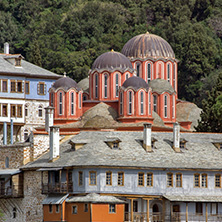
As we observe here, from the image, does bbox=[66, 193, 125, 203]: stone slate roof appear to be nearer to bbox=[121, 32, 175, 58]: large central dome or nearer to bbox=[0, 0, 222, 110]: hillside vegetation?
bbox=[121, 32, 175, 58]: large central dome

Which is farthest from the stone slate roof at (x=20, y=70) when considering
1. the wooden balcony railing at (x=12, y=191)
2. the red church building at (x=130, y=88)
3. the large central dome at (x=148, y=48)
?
the wooden balcony railing at (x=12, y=191)

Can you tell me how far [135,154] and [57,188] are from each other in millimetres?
7244

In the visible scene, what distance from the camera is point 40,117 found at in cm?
13250

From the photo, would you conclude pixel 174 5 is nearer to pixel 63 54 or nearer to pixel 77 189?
pixel 63 54

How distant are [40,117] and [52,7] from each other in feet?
203

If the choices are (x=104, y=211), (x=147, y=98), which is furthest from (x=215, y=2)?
(x=104, y=211)

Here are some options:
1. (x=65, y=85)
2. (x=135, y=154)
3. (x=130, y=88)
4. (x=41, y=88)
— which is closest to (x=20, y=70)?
(x=41, y=88)

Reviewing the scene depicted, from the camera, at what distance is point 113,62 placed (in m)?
121

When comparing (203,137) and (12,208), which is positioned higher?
(203,137)

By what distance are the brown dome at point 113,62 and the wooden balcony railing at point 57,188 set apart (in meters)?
28.8

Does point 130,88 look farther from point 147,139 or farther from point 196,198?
point 196,198

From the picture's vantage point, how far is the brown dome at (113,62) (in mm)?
121400

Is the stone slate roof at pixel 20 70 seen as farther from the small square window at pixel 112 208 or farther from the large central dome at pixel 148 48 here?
the small square window at pixel 112 208

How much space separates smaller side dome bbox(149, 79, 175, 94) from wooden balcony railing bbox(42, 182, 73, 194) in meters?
29.5
